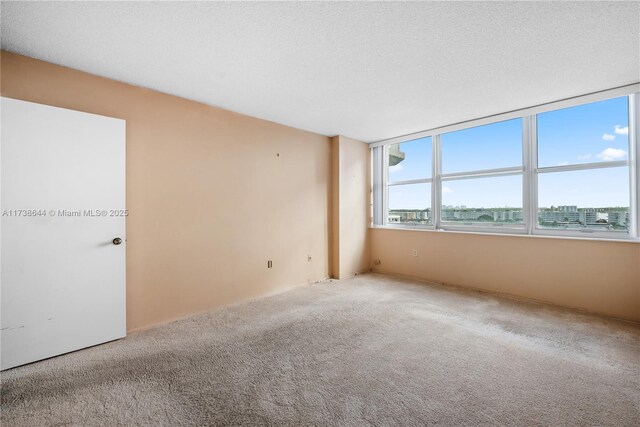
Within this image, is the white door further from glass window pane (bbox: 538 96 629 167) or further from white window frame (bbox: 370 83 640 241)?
glass window pane (bbox: 538 96 629 167)

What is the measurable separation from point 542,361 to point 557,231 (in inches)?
84.5

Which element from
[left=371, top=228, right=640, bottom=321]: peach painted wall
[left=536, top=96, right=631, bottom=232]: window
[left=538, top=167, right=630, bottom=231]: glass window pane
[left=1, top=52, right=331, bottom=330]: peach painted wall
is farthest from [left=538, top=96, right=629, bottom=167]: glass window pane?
[left=1, top=52, right=331, bottom=330]: peach painted wall

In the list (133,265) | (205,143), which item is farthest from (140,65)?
(133,265)

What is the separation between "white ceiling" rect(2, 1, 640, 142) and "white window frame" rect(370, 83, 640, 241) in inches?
12.7

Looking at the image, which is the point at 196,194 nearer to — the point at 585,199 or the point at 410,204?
the point at 410,204

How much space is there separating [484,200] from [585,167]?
3.89 ft

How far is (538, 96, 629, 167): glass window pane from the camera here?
125 inches

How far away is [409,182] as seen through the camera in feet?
16.9

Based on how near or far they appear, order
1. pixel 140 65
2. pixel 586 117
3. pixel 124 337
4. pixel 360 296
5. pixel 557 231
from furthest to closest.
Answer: pixel 360 296
pixel 557 231
pixel 586 117
pixel 124 337
pixel 140 65

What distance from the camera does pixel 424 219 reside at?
498 centimetres

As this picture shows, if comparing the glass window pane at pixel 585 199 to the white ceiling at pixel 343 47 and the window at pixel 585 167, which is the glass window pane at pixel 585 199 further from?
the white ceiling at pixel 343 47

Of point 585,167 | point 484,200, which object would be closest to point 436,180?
point 484,200

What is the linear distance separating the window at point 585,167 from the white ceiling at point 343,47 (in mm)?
459

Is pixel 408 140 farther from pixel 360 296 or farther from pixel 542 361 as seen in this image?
pixel 542 361
